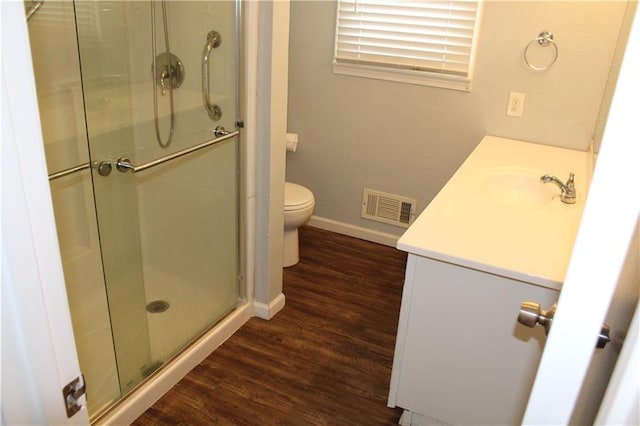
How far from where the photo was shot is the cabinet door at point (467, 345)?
5.78 feet

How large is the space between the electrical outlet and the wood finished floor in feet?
3.65

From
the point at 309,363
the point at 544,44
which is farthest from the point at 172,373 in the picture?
the point at 544,44

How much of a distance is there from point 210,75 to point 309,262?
1403 mm

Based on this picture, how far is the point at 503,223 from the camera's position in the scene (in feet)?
6.50

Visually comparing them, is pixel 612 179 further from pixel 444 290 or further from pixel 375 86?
pixel 375 86

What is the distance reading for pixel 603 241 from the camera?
0.61 metres

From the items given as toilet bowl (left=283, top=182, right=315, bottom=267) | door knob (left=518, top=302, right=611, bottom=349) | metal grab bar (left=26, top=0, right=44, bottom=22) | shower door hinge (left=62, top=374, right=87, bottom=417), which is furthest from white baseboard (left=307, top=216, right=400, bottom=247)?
shower door hinge (left=62, top=374, right=87, bottom=417)

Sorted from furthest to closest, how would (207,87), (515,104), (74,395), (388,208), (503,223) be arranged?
(388,208) → (515,104) → (207,87) → (503,223) → (74,395)

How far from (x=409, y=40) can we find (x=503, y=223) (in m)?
1.55

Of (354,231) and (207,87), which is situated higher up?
(207,87)

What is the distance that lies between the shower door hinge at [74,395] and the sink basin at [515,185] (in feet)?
6.49

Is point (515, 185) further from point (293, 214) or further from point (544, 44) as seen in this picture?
point (293, 214)

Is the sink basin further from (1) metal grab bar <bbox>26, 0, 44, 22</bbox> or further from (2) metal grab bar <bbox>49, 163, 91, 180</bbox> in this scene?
(1) metal grab bar <bbox>26, 0, 44, 22</bbox>

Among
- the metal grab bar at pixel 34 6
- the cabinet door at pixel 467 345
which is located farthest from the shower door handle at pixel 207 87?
the cabinet door at pixel 467 345
